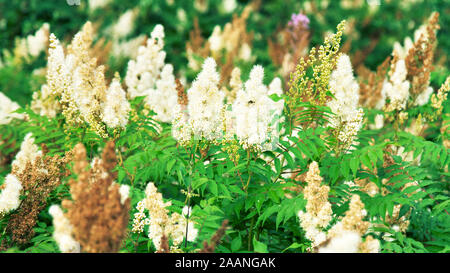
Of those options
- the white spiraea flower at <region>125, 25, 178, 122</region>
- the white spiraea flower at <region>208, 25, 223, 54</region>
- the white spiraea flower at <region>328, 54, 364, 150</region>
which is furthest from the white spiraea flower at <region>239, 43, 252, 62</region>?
the white spiraea flower at <region>328, 54, 364, 150</region>

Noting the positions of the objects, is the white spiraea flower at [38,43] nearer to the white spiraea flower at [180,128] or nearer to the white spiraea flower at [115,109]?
the white spiraea flower at [115,109]

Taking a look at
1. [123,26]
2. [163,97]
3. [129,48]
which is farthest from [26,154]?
[123,26]

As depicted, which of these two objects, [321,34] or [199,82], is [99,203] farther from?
[321,34]

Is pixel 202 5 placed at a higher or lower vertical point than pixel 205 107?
higher

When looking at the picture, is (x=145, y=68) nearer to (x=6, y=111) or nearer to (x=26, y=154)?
(x=26, y=154)

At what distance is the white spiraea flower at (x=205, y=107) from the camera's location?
11.4ft

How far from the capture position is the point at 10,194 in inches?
137

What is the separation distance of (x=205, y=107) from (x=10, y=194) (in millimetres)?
1557

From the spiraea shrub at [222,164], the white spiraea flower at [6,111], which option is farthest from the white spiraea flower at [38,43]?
the white spiraea flower at [6,111]

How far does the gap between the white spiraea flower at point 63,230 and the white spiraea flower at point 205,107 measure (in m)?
1.21

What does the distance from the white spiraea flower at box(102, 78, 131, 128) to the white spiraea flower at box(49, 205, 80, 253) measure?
4.44ft

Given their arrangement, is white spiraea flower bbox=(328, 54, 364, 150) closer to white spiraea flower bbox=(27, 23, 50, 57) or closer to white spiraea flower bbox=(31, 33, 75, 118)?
white spiraea flower bbox=(31, 33, 75, 118)

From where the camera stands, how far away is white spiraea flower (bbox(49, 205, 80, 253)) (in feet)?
8.20

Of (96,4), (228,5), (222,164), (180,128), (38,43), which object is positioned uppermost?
(228,5)
